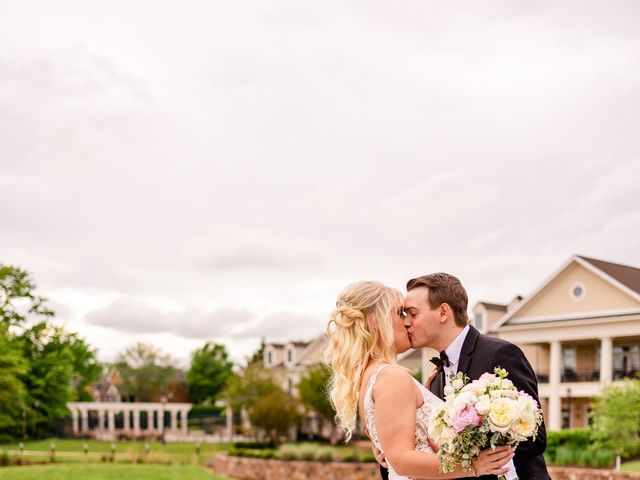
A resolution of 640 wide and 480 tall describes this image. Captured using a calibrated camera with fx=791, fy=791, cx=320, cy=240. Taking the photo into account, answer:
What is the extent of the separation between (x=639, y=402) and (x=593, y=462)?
150 inches

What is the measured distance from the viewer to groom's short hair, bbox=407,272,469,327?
17.0ft

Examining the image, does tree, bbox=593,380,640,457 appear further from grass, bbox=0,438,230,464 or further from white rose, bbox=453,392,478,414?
white rose, bbox=453,392,478,414

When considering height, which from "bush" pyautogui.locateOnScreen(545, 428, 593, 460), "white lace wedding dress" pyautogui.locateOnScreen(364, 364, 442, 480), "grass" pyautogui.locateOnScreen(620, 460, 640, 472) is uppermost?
"white lace wedding dress" pyautogui.locateOnScreen(364, 364, 442, 480)

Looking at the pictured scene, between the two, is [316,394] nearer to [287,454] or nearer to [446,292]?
[287,454]

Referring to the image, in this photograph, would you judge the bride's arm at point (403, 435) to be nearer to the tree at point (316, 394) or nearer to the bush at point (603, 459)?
the bush at point (603, 459)

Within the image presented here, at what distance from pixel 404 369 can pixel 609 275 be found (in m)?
39.2

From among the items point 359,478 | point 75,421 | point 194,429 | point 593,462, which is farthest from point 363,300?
point 194,429

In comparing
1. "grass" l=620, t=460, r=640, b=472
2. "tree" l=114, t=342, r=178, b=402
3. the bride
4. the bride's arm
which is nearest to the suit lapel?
the bride

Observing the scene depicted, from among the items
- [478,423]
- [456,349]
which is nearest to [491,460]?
[478,423]

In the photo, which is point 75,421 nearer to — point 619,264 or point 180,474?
point 180,474

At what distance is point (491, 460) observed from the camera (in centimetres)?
412

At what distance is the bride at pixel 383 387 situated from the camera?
13.8 ft

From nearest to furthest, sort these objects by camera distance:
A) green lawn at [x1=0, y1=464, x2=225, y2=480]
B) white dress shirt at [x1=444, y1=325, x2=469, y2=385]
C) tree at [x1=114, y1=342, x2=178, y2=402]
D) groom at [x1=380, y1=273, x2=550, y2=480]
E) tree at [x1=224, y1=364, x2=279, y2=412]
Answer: groom at [x1=380, y1=273, x2=550, y2=480]
white dress shirt at [x1=444, y1=325, x2=469, y2=385]
green lawn at [x1=0, y1=464, x2=225, y2=480]
tree at [x1=224, y1=364, x2=279, y2=412]
tree at [x1=114, y1=342, x2=178, y2=402]

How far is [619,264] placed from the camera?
44.9 meters
